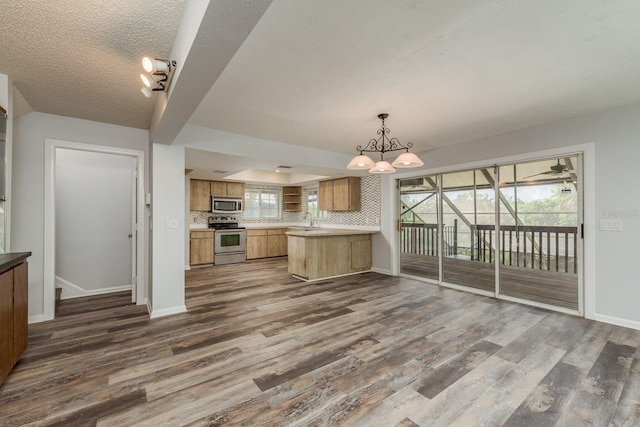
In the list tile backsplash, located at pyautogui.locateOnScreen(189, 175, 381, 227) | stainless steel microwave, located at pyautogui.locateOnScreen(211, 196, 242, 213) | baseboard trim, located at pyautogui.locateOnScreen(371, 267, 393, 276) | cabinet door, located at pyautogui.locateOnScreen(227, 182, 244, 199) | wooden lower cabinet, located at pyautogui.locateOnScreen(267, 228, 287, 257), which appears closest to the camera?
baseboard trim, located at pyautogui.locateOnScreen(371, 267, 393, 276)

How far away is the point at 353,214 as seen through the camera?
6.42 m

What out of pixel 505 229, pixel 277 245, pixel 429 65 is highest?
pixel 429 65

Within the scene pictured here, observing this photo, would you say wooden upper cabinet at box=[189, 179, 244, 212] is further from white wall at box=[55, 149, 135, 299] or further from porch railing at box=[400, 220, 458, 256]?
porch railing at box=[400, 220, 458, 256]

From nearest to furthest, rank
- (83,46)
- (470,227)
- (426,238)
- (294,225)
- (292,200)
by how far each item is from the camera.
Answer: (83,46)
(470,227)
(426,238)
(294,225)
(292,200)

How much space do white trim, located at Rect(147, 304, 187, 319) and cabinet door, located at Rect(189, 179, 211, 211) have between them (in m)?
3.70

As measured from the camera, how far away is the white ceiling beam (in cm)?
111

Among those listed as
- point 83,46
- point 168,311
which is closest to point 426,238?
point 168,311

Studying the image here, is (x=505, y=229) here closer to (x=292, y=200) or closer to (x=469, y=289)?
(x=469, y=289)

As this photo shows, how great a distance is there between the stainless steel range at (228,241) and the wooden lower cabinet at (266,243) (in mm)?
204

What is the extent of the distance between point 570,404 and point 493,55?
8.06 feet

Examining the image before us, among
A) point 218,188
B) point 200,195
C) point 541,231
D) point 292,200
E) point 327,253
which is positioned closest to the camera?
point 541,231

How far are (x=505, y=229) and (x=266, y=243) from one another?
5.62 m

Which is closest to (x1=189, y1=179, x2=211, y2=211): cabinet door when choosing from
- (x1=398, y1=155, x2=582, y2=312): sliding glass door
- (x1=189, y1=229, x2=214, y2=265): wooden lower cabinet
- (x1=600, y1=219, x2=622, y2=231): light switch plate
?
(x1=189, y1=229, x2=214, y2=265): wooden lower cabinet

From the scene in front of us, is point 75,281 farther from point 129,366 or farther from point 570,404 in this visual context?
point 570,404
